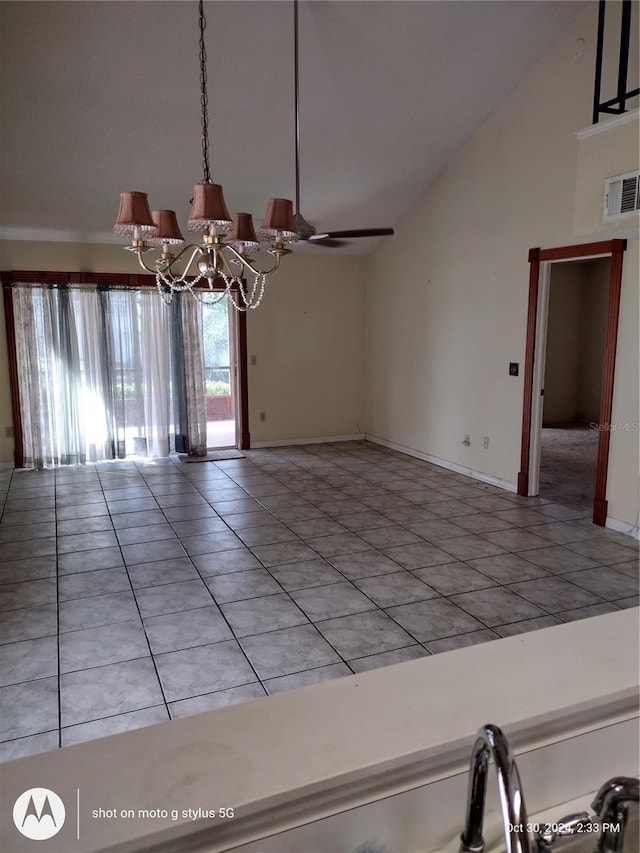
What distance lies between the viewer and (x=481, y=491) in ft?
17.9

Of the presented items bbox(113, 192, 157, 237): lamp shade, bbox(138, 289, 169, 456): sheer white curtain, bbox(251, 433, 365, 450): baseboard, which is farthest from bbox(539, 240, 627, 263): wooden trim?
bbox(138, 289, 169, 456): sheer white curtain

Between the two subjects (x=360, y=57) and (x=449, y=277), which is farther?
(x=449, y=277)

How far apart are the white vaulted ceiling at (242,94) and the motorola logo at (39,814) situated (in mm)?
4250

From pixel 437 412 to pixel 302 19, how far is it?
3.79 metres

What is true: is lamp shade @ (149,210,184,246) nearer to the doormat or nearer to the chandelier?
the chandelier

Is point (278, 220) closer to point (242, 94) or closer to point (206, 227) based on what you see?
point (206, 227)

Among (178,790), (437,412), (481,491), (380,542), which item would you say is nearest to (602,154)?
(178,790)

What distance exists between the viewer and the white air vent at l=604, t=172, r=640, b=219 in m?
2.09

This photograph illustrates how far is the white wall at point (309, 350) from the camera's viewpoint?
7383 mm

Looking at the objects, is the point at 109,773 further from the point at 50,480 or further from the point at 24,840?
the point at 50,480

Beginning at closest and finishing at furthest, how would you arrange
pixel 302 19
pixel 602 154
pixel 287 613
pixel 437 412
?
pixel 602 154, pixel 287 613, pixel 302 19, pixel 437 412

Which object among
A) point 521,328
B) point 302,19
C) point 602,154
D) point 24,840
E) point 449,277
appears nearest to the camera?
point 24,840

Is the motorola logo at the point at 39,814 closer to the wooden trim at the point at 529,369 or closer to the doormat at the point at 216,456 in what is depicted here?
the wooden trim at the point at 529,369

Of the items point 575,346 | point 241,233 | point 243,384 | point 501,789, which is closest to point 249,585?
point 241,233
